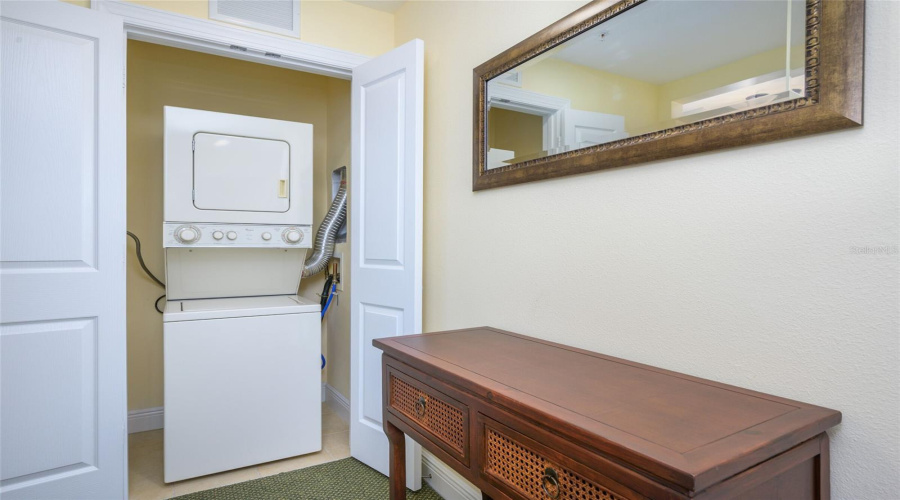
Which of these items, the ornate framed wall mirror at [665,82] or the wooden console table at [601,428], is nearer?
the wooden console table at [601,428]

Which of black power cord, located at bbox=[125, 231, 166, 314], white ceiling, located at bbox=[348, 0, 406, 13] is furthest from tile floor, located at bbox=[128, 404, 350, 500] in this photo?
white ceiling, located at bbox=[348, 0, 406, 13]

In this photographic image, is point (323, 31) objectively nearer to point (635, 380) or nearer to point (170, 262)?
point (170, 262)

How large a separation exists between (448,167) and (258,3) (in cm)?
131

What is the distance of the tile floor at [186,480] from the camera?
2.30m

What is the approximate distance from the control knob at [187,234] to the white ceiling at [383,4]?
1.54m

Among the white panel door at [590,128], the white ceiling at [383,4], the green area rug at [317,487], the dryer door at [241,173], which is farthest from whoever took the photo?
the white ceiling at [383,4]

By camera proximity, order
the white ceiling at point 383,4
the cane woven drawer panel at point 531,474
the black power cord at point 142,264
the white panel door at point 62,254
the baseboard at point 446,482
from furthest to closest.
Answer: the black power cord at point 142,264 → the white ceiling at point 383,4 → the baseboard at point 446,482 → the white panel door at point 62,254 → the cane woven drawer panel at point 531,474

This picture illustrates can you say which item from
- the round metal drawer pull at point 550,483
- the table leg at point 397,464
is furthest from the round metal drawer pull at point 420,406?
the round metal drawer pull at point 550,483

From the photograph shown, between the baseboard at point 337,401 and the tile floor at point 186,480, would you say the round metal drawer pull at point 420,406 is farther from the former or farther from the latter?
the baseboard at point 337,401

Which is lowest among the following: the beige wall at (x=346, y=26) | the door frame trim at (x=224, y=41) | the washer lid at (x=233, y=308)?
the washer lid at (x=233, y=308)

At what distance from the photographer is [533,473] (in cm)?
100

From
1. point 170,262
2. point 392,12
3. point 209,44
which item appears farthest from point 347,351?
point 392,12

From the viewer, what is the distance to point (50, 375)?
6.32 ft

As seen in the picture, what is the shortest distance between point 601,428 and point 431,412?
641 millimetres
